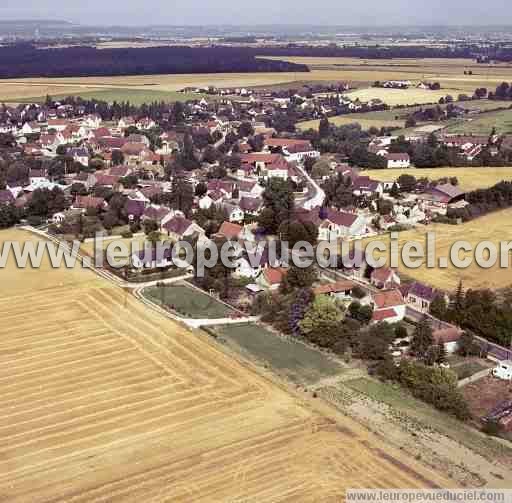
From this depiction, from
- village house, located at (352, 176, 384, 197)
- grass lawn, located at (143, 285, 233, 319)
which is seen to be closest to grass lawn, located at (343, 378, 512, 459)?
grass lawn, located at (143, 285, 233, 319)

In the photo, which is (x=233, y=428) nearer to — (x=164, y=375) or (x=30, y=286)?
(x=164, y=375)

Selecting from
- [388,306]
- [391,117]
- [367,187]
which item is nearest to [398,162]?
[367,187]

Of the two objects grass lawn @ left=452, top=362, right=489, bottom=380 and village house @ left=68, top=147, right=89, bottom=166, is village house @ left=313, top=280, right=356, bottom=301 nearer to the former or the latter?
grass lawn @ left=452, top=362, right=489, bottom=380

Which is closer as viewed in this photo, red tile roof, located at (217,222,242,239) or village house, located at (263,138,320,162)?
red tile roof, located at (217,222,242,239)

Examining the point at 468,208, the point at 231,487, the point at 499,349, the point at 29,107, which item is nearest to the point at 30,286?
the point at 231,487

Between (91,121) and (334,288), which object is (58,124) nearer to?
(91,121)

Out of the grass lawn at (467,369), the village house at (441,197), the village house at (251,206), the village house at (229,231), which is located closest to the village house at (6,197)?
the village house at (251,206)
